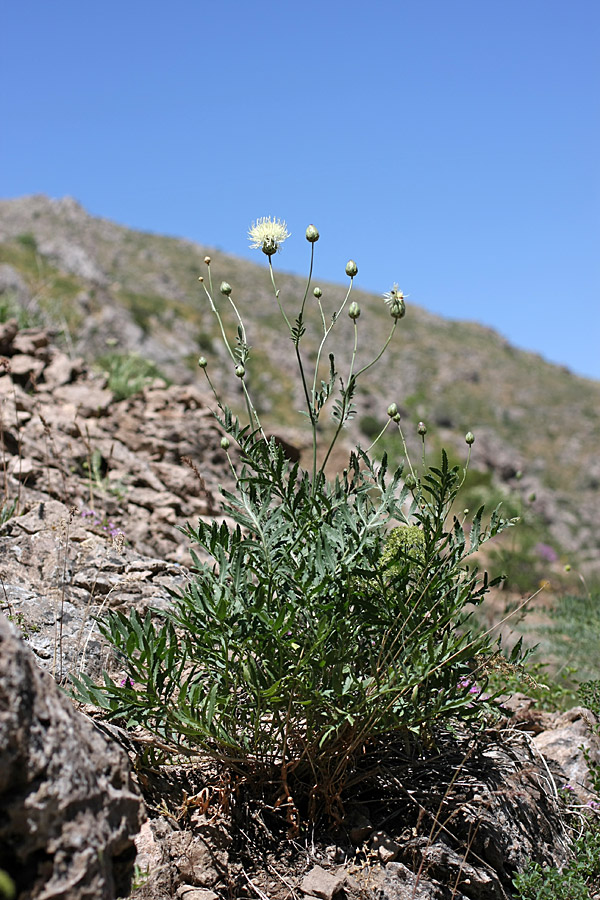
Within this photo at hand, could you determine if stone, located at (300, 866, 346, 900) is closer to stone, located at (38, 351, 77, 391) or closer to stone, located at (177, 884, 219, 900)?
stone, located at (177, 884, 219, 900)

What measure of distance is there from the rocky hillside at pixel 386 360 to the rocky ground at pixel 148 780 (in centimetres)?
1579

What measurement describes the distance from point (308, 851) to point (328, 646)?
0.70m

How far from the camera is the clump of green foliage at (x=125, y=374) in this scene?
6211 mm

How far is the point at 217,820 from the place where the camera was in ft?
7.75

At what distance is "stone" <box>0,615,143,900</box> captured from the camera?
1368 mm

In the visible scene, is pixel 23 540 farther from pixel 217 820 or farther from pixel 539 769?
pixel 539 769

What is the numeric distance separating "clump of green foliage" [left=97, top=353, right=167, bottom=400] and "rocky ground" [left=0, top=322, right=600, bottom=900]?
3.71ft

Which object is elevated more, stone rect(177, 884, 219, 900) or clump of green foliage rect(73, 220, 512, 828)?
clump of green foliage rect(73, 220, 512, 828)

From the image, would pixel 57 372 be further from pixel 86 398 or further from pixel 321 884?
pixel 321 884

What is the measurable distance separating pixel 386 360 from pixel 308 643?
4788cm

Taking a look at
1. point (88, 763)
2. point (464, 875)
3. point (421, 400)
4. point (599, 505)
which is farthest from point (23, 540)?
point (421, 400)

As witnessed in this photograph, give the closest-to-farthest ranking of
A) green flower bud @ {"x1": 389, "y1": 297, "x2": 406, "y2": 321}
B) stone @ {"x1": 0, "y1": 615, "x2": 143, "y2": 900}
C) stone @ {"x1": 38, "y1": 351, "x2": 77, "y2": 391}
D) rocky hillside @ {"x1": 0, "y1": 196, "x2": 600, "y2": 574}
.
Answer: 1. stone @ {"x1": 0, "y1": 615, "x2": 143, "y2": 900}
2. green flower bud @ {"x1": 389, "y1": 297, "x2": 406, "y2": 321}
3. stone @ {"x1": 38, "y1": 351, "x2": 77, "y2": 391}
4. rocky hillside @ {"x1": 0, "y1": 196, "x2": 600, "y2": 574}

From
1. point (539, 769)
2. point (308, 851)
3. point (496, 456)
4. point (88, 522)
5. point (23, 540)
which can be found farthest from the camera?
point (496, 456)

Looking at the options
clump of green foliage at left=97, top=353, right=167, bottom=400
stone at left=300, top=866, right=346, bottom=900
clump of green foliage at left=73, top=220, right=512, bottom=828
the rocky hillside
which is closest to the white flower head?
clump of green foliage at left=73, top=220, right=512, bottom=828
